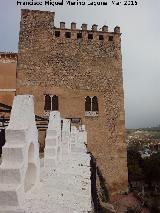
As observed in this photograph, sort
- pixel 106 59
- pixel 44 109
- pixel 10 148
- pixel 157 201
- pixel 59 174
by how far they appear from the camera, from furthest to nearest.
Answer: pixel 157 201 → pixel 106 59 → pixel 44 109 → pixel 59 174 → pixel 10 148

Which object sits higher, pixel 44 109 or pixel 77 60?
pixel 77 60

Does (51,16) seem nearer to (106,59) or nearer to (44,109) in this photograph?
(106,59)

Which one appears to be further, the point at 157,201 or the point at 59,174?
the point at 157,201

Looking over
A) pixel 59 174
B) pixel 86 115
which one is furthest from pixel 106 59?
pixel 59 174

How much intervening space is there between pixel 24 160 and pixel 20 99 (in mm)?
650

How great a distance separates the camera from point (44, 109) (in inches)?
763

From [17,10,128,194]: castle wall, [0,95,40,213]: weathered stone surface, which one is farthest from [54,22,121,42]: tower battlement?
[0,95,40,213]: weathered stone surface

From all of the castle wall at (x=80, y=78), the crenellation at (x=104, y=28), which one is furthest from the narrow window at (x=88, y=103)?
the crenellation at (x=104, y=28)

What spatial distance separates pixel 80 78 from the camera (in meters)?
20.2

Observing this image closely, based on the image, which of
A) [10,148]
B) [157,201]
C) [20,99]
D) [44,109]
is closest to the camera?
[10,148]

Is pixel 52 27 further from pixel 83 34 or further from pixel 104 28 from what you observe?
pixel 104 28

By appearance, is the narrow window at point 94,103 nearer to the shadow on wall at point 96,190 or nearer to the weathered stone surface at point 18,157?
the shadow on wall at point 96,190

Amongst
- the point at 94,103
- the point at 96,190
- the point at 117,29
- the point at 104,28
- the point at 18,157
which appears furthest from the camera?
the point at 117,29

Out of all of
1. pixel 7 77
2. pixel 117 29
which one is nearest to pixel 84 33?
pixel 117 29
